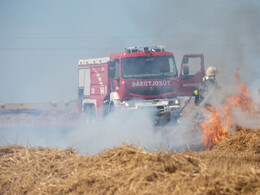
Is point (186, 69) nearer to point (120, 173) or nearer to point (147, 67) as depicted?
point (147, 67)

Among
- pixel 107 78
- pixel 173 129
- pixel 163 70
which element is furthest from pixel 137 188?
pixel 107 78

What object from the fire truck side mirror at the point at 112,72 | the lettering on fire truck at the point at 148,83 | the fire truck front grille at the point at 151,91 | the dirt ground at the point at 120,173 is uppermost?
the fire truck side mirror at the point at 112,72

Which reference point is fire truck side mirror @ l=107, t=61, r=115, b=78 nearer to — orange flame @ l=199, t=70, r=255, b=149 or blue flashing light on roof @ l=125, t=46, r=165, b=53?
blue flashing light on roof @ l=125, t=46, r=165, b=53

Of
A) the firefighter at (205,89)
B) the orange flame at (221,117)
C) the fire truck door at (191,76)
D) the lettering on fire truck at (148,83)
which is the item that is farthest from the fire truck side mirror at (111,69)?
the orange flame at (221,117)

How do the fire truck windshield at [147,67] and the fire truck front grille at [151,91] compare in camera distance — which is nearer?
the fire truck front grille at [151,91]

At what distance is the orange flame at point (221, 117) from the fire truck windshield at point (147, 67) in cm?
305

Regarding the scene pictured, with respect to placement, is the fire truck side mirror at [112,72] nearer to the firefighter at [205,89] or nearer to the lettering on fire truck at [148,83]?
the lettering on fire truck at [148,83]

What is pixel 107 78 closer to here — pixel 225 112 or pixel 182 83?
pixel 182 83

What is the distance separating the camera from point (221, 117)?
11828 mm

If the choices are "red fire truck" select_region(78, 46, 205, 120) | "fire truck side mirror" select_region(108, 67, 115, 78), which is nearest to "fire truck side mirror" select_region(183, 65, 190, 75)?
"red fire truck" select_region(78, 46, 205, 120)

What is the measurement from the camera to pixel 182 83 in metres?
14.7

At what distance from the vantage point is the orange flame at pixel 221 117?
38.3 ft

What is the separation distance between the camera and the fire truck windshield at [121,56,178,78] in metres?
14.4

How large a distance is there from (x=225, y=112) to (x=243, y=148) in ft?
6.16
